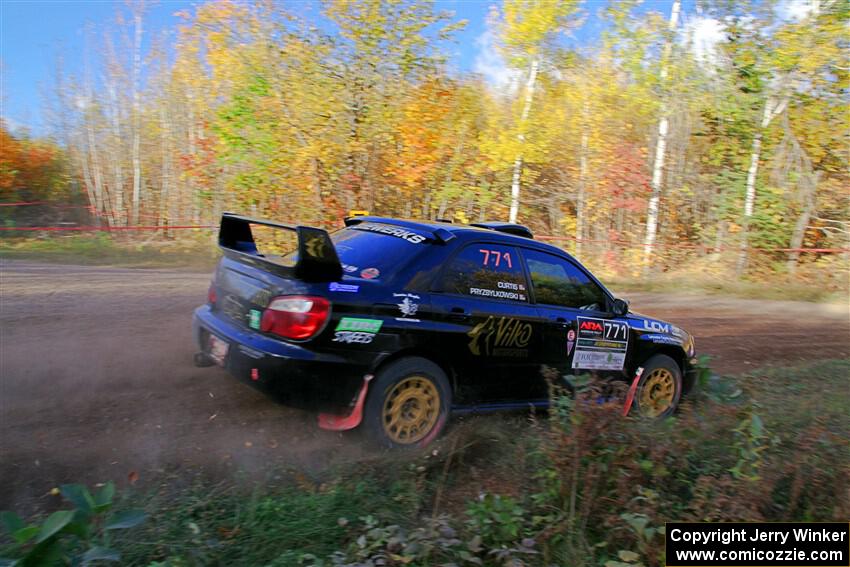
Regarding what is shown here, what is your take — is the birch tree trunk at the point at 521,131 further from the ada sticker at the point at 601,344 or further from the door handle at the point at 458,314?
the door handle at the point at 458,314

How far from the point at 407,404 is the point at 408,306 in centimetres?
70

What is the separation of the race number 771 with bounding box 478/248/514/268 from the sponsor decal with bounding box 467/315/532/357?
45cm

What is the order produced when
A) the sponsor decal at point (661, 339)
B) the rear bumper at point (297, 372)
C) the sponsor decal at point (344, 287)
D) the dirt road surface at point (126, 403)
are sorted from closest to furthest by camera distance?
1. the dirt road surface at point (126, 403)
2. the rear bumper at point (297, 372)
3. the sponsor decal at point (344, 287)
4. the sponsor decal at point (661, 339)

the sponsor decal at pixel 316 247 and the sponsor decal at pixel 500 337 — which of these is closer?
the sponsor decal at pixel 316 247

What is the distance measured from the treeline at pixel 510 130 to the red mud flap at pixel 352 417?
470 inches

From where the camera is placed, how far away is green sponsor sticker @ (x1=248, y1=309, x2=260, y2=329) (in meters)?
4.53

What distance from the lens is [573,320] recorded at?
552 cm

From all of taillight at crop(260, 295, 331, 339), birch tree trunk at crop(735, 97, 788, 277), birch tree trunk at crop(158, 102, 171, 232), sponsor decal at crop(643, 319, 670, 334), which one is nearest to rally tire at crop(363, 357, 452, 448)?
taillight at crop(260, 295, 331, 339)

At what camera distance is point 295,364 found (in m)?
4.23

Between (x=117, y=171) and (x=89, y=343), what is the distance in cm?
1542

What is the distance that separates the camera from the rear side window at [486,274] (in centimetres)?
493

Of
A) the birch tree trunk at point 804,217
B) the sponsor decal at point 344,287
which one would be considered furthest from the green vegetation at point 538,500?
the birch tree trunk at point 804,217

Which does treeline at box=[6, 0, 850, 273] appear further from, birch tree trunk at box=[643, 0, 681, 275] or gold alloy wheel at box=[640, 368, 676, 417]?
gold alloy wheel at box=[640, 368, 676, 417]

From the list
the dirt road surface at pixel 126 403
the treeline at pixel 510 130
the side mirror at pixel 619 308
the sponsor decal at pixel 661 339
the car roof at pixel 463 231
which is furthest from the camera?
the treeline at pixel 510 130
